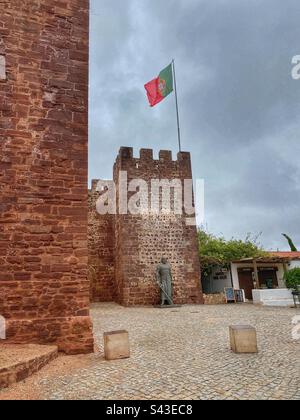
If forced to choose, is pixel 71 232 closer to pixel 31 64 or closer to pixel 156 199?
pixel 31 64

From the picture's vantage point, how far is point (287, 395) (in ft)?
9.91

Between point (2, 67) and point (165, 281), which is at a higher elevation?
point (2, 67)

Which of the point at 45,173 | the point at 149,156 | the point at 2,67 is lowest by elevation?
the point at 45,173

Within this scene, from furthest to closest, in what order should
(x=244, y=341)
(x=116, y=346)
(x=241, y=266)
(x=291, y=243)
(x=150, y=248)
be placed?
(x=291, y=243) < (x=241, y=266) < (x=150, y=248) < (x=244, y=341) < (x=116, y=346)

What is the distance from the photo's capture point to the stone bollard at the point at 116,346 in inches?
179

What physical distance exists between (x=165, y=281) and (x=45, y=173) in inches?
356

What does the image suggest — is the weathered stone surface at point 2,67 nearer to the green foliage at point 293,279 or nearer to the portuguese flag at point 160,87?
the portuguese flag at point 160,87

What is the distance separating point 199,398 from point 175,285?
11.4 meters

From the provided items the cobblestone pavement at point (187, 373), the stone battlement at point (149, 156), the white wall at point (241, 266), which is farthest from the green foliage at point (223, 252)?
the cobblestone pavement at point (187, 373)

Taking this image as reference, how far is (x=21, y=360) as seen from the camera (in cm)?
380

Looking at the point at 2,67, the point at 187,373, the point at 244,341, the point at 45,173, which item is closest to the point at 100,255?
the point at 45,173

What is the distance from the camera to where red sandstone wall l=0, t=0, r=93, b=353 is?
Result: 5004 mm

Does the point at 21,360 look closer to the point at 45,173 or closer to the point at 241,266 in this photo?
the point at 45,173
